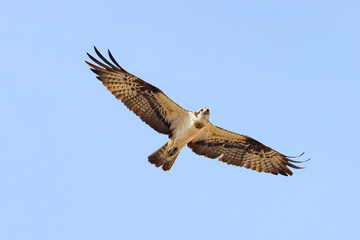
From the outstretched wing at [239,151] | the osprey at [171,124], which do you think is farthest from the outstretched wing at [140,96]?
the outstretched wing at [239,151]

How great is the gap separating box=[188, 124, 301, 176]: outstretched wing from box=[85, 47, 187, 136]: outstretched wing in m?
1.10

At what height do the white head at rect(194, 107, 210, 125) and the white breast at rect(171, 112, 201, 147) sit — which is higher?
the white head at rect(194, 107, 210, 125)

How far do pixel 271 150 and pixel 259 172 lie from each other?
698mm

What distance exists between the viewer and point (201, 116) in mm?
17453

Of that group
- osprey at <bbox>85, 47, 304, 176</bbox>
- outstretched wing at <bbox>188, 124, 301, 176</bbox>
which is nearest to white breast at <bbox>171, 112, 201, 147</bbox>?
osprey at <bbox>85, 47, 304, 176</bbox>

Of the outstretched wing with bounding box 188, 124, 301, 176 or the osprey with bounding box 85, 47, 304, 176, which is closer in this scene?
the osprey with bounding box 85, 47, 304, 176

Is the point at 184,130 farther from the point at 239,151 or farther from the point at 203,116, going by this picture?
the point at 239,151

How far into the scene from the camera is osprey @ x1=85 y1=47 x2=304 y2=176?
57.3ft

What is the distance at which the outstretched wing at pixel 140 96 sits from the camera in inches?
683

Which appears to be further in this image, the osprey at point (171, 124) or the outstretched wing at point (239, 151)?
the outstretched wing at point (239, 151)

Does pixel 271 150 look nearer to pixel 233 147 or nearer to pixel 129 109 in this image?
pixel 233 147

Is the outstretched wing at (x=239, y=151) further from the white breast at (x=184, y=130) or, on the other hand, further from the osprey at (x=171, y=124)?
the white breast at (x=184, y=130)

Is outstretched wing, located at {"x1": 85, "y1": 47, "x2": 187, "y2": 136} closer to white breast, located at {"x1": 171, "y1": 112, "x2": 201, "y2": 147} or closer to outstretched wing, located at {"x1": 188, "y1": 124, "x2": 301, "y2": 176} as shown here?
white breast, located at {"x1": 171, "y1": 112, "x2": 201, "y2": 147}

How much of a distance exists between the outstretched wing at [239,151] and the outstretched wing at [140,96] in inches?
43.4
